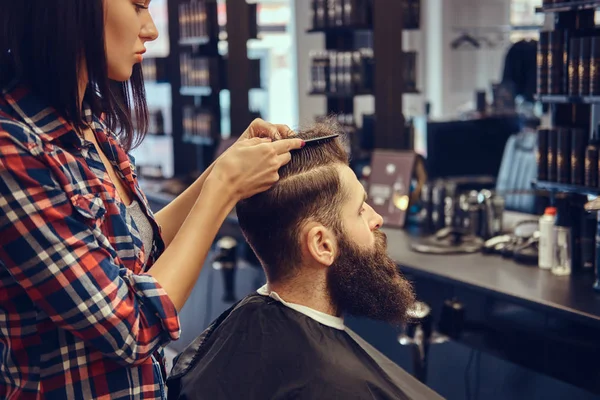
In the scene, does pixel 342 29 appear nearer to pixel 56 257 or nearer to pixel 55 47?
pixel 55 47

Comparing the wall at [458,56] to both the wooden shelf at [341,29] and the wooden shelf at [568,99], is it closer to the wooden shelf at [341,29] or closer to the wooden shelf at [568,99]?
the wooden shelf at [341,29]

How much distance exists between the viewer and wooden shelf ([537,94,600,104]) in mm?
2716

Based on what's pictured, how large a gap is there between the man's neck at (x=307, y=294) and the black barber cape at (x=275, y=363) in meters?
0.03

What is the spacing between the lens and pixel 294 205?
1699mm

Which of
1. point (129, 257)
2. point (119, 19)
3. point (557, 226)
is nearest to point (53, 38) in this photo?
point (119, 19)

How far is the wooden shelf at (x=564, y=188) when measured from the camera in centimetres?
277

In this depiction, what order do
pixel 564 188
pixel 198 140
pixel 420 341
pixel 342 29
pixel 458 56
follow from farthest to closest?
pixel 458 56 → pixel 198 140 → pixel 342 29 → pixel 420 341 → pixel 564 188

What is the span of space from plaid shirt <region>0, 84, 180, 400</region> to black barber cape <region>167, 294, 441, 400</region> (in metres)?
0.23

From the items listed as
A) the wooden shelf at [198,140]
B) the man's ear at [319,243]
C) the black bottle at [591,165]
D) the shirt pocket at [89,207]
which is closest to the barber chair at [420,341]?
the black bottle at [591,165]

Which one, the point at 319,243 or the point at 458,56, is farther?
the point at 458,56

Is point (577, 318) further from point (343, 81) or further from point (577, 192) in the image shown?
point (343, 81)

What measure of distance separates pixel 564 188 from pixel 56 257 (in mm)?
2095

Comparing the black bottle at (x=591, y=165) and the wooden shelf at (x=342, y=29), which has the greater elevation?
the wooden shelf at (x=342, y=29)

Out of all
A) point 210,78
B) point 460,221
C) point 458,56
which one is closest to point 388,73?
point 460,221
